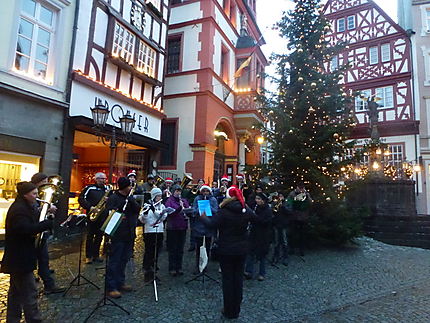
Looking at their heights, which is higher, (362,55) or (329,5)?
(329,5)

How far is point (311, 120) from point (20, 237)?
860cm

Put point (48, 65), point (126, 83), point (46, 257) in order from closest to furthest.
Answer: point (46, 257)
point (48, 65)
point (126, 83)

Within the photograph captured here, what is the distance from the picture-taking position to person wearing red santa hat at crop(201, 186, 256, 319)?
4645 millimetres

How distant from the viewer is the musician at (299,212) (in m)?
8.55

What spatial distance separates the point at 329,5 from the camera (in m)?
25.6

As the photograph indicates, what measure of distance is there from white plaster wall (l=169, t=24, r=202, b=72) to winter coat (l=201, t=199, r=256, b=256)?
12925 mm

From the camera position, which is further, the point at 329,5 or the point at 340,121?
the point at 329,5

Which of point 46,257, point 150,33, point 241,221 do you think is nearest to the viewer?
point 241,221

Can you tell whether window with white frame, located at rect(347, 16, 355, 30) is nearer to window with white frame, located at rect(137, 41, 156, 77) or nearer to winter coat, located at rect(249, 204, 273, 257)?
window with white frame, located at rect(137, 41, 156, 77)

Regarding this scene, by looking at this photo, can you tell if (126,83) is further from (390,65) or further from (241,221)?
(390,65)

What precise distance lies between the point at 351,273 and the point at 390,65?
20363 millimetres

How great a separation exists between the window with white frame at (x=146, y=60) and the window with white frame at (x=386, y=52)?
17.8 metres

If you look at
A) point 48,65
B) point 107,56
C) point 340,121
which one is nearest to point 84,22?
point 107,56

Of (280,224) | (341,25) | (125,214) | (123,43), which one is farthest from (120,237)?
(341,25)
